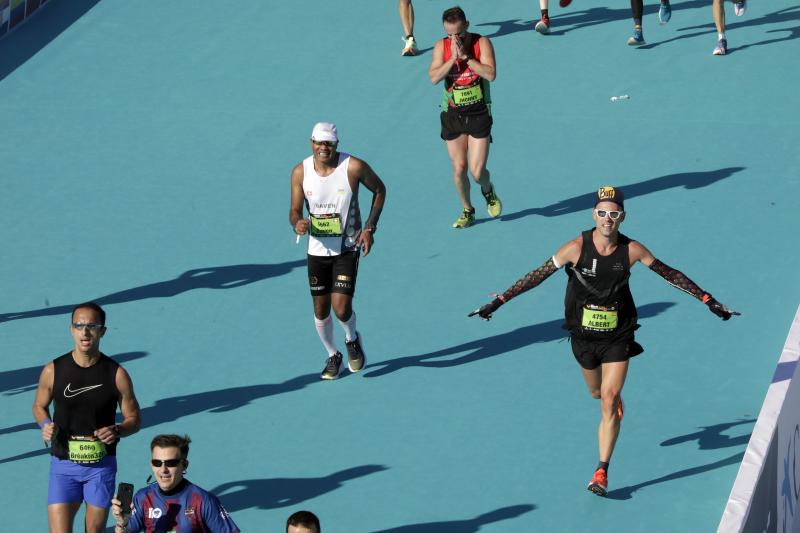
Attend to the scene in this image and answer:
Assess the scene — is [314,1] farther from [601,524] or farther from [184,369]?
[601,524]

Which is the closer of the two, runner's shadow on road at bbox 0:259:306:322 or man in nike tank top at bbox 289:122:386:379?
man in nike tank top at bbox 289:122:386:379

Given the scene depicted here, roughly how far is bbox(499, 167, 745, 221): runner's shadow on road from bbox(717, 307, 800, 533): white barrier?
3.63 meters

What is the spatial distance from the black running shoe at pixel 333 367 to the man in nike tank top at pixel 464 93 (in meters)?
2.68

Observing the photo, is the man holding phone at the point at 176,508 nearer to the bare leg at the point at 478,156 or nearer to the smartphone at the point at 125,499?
the smartphone at the point at 125,499

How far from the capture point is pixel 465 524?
30.8ft

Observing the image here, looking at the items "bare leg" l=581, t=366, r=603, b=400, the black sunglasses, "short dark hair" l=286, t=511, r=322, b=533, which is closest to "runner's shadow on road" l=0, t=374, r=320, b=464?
"bare leg" l=581, t=366, r=603, b=400

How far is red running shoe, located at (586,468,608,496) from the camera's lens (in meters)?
9.49

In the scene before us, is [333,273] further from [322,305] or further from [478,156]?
[478,156]

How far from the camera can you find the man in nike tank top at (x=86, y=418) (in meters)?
8.25

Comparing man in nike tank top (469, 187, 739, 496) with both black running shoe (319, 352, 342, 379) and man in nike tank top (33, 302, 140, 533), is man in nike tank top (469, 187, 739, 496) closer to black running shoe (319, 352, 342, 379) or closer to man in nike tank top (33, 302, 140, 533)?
black running shoe (319, 352, 342, 379)

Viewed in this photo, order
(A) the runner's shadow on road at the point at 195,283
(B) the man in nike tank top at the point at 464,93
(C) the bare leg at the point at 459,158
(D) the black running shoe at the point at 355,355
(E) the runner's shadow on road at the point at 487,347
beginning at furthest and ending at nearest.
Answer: (C) the bare leg at the point at 459,158
(B) the man in nike tank top at the point at 464,93
(A) the runner's shadow on road at the point at 195,283
(E) the runner's shadow on road at the point at 487,347
(D) the black running shoe at the point at 355,355

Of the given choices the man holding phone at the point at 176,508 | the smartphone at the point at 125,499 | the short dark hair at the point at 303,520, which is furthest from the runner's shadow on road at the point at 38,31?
the short dark hair at the point at 303,520

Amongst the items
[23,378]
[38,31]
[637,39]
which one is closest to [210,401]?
[23,378]

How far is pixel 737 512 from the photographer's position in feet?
26.5
